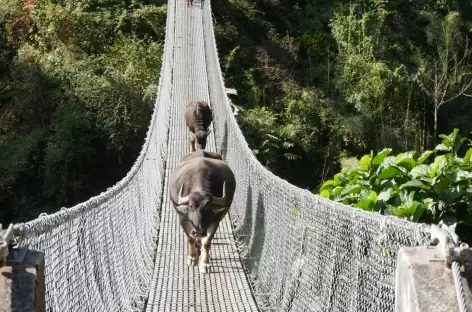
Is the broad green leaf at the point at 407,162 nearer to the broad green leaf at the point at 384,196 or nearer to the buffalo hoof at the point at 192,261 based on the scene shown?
the broad green leaf at the point at 384,196

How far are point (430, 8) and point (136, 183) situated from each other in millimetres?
12642

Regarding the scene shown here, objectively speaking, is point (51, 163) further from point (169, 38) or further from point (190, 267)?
point (190, 267)

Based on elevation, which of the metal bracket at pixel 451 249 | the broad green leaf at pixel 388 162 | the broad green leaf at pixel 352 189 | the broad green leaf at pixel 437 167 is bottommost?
the broad green leaf at pixel 352 189

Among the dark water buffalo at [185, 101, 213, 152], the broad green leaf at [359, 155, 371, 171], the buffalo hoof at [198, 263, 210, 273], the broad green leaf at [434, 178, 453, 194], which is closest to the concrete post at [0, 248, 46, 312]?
the broad green leaf at [434, 178, 453, 194]

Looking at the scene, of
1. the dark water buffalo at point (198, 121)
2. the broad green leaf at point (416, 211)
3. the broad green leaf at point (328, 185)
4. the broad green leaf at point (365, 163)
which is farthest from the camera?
the dark water buffalo at point (198, 121)

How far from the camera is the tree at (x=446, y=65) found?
48.1 ft

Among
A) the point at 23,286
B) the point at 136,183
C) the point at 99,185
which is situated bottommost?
the point at 99,185

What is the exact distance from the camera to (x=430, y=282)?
4.99 ft

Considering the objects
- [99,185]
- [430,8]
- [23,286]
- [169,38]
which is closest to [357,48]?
[430,8]

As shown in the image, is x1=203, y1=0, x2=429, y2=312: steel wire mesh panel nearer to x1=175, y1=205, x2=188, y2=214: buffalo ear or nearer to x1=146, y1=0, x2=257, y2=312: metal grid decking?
x1=146, y1=0, x2=257, y2=312: metal grid decking

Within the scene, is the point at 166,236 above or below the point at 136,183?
below

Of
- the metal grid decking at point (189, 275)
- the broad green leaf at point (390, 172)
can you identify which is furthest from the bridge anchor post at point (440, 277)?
the metal grid decking at point (189, 275)

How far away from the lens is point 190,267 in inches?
212

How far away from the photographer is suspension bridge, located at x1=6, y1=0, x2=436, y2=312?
7.53 ft
